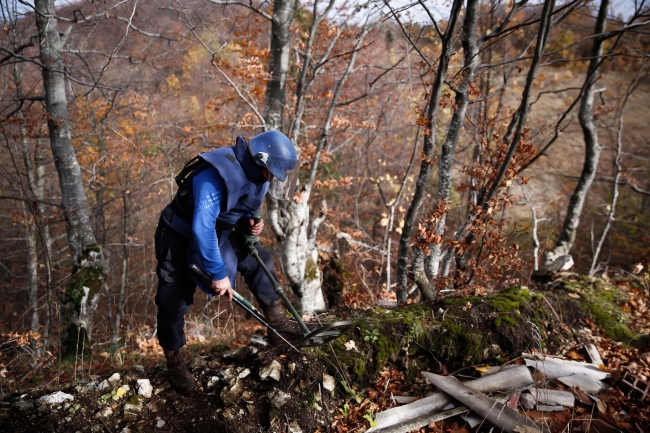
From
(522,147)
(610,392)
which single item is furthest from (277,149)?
(610,392)

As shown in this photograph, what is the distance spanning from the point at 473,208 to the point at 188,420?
11.0 feet

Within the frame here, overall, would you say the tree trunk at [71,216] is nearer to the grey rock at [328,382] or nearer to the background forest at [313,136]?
the background forest at [313,136]

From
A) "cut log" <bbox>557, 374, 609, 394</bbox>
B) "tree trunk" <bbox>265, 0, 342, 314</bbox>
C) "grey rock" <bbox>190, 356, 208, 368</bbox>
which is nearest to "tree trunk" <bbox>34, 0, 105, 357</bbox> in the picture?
"tree trunk" <bbox>265, 0, 342, 314</bbox>

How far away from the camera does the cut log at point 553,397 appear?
2871 mm

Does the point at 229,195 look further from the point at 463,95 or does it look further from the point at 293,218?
the point at 293,218

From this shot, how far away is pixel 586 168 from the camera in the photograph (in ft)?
22.6

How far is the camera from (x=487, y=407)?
2.73 m

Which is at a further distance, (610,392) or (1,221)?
(1,221)

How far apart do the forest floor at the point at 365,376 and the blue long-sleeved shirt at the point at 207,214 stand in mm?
1037

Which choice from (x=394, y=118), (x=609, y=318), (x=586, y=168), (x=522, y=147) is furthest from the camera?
(x=394, y=118)

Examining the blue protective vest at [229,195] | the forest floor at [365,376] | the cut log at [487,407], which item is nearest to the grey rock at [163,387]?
the forest floor at [365,376]

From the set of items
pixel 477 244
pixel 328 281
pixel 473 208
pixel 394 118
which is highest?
pixel 394 118

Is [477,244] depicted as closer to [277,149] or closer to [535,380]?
[535,380]

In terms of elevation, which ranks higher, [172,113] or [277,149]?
[172,113]
